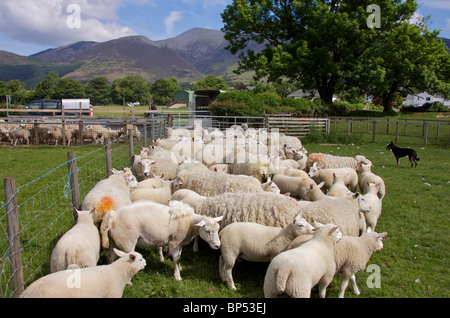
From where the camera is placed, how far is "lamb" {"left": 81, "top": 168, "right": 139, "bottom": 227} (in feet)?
16.8

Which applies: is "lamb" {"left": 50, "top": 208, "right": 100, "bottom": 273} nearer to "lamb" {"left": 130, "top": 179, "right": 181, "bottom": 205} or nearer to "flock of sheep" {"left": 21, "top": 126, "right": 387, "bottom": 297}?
"flock of sheep" {"left": 21, "top": 126, "right": 387, "bottom": 297}

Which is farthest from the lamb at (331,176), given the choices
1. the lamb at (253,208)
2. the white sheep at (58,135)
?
the white sheep at (58,135)

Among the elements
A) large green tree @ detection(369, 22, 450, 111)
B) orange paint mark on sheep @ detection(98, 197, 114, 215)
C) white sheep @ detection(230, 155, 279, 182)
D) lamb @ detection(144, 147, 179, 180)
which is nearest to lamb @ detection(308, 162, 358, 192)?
white sheep @ detection(230, 155, 279, 182)

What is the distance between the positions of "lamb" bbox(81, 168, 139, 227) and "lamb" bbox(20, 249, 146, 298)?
1.58 m

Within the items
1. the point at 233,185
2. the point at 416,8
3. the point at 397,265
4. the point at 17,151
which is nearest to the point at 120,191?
the point at 233,185

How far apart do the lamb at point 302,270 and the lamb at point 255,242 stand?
1.24 ft

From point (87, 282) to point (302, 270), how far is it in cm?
223

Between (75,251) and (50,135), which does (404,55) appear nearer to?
(50,135)

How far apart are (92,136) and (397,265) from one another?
17.8m

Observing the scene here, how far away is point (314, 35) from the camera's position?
26875mm

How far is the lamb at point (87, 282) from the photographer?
121 inches
